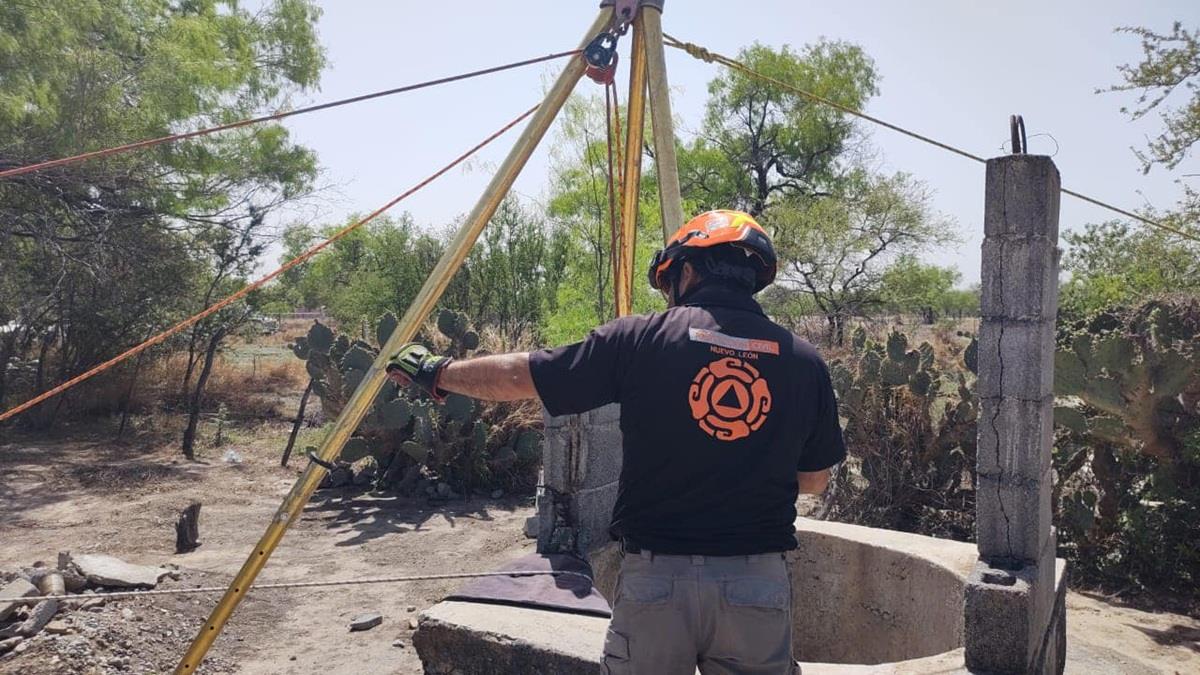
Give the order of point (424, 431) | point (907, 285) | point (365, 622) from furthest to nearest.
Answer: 1. point (907, 285)
2. point (424, 431)
3. point (365, 622)

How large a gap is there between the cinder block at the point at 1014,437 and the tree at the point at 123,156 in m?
9.91

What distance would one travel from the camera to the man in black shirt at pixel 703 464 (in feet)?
8.24

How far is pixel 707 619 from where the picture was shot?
2539 mm

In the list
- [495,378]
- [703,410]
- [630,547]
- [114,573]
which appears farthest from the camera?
[114,573]

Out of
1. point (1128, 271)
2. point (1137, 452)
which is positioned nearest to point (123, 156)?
point (1137, 452)

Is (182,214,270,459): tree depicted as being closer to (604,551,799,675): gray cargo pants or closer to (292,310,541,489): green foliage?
(292,310,541,489): green foliage

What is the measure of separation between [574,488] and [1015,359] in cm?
245

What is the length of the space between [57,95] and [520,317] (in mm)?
9509

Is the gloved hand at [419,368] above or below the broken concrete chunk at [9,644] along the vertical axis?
above

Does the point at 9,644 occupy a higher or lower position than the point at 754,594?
lower

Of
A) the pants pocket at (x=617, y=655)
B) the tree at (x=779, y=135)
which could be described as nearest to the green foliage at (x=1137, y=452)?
the pants pocket at (x=617, y=655)

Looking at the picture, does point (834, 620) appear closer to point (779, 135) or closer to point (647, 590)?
point (647, 590)

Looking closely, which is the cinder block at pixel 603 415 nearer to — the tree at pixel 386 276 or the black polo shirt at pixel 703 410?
the black polo shirt at pixel 703 410

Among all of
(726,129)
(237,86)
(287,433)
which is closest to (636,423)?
(287,433)
